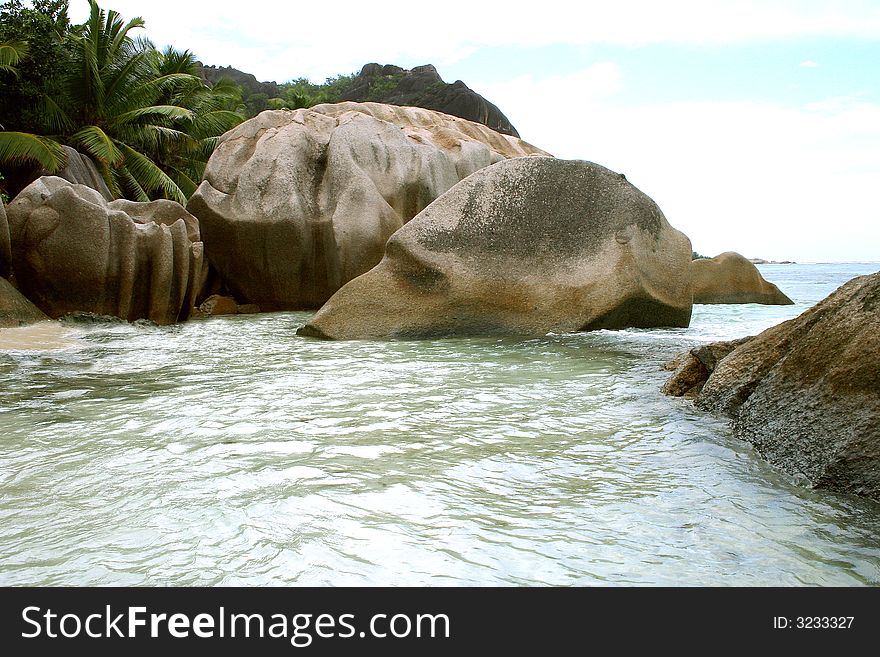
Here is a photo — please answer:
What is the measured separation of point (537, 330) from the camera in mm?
7270

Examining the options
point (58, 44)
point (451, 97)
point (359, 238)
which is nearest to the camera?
point (359, 238)

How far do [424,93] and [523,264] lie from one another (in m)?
35.3

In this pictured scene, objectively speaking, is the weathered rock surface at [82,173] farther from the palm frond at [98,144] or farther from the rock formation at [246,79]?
the rock formation at [246,79]

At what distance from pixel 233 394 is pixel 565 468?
211 centimetres

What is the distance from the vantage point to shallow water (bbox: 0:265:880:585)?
1.99 m

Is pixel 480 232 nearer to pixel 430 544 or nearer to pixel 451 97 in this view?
pixel 430 544

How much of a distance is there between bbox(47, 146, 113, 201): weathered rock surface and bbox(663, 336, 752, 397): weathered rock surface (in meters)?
13.8

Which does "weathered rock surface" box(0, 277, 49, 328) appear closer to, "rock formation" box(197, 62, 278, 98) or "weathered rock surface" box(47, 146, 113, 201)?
"weathered rock surface" box(47, 146, 113, 201)

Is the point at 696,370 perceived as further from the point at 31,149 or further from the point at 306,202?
the point at 31,149

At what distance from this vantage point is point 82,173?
53.4ft

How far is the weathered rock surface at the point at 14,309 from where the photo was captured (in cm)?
726

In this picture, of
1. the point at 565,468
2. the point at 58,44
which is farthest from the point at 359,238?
the point at 58,44

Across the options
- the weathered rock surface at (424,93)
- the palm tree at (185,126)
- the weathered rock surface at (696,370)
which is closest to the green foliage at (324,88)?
the weathered rock surface at (424,93)

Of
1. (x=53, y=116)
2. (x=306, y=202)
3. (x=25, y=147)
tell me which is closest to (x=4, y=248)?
(x=306, y=202)
